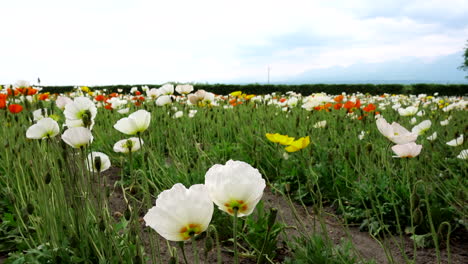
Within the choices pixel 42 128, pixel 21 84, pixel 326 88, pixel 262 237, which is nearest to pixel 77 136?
pixel 42 128

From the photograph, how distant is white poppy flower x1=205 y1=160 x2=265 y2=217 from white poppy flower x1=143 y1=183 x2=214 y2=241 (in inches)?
1.0

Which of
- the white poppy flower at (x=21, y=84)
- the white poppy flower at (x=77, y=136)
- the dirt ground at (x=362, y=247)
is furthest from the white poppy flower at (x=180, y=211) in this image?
the white poppy flower at (x=21, y=84)

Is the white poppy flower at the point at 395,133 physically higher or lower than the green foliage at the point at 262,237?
higher

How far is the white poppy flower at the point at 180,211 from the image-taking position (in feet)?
2.70

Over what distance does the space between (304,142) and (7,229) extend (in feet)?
6.51

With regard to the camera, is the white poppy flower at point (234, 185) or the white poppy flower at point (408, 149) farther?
the white poppy flower at point (408, 149)

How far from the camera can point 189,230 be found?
2.80 feet

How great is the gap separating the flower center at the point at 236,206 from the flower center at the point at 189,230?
8 centimetres

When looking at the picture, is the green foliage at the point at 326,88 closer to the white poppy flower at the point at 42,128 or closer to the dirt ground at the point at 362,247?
the dirt ground at the point at 362,247

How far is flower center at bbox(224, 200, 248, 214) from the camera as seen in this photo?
868mm

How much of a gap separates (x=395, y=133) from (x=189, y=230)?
1.15m

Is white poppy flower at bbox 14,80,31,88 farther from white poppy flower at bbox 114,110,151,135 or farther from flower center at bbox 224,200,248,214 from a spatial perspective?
flower center at bbox 224,200,248,214

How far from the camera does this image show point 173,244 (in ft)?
7.32

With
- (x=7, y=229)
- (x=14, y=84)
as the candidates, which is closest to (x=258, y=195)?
(x=7, y=229)
